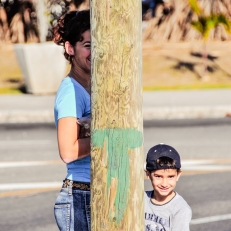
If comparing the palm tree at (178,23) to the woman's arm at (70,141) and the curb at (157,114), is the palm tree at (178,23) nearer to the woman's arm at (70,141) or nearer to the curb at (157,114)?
the curb at (157,114)

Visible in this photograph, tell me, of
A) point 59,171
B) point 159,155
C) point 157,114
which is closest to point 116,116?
point 159,155

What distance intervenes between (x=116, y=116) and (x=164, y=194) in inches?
35.4

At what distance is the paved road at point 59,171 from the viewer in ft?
26.7

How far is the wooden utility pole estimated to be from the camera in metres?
3.38

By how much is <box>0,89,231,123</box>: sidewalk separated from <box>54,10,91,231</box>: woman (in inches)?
495

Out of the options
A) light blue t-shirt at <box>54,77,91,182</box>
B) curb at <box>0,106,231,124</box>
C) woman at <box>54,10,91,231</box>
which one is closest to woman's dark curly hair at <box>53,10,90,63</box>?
woman at <box>54,10,91,231</box>

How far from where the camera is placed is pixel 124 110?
339 centimetres

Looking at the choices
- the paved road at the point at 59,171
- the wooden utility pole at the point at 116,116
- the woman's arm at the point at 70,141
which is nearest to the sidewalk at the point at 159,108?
the paved road at the point at 59,171

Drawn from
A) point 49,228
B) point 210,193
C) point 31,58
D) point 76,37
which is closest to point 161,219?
point 76,37

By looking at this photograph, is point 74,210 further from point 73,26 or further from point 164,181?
point 73,26

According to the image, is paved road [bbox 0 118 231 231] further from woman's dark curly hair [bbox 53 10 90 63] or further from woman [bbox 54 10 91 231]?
woman's dark curly hair [bbox 53 10 90 63]

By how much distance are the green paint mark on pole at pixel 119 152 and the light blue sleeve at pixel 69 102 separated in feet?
0.83

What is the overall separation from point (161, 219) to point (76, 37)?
108cm

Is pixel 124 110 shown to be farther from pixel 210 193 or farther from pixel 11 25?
pixel 11 25
